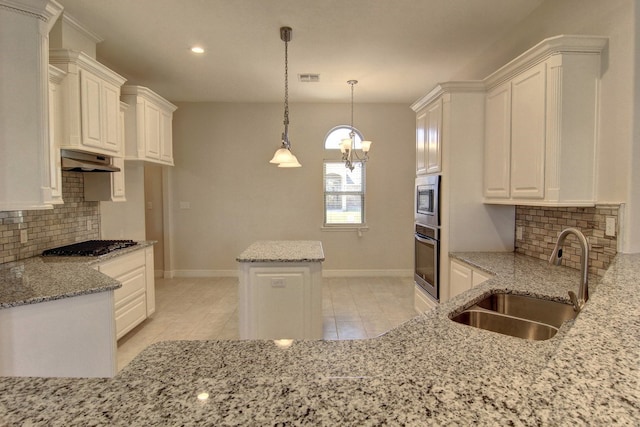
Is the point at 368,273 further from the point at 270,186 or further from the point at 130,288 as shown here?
the point at 130,288

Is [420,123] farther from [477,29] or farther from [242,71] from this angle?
[242,71]

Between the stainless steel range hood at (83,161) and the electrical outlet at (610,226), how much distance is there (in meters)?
3.75

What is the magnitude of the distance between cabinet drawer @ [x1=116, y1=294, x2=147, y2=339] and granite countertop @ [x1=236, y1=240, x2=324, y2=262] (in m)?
1.25

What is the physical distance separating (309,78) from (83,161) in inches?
108

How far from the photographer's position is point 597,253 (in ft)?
7.14

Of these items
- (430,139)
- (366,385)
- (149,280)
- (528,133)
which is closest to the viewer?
(366,385)

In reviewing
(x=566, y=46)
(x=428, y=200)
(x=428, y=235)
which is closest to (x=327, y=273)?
(x=428, y=235)

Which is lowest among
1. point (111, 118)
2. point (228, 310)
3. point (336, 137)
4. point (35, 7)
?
point (228, 310)

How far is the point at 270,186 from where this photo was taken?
18.7ft

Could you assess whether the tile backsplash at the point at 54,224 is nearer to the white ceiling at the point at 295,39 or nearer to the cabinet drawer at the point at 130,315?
the cabinet drawer at the point at 130,315

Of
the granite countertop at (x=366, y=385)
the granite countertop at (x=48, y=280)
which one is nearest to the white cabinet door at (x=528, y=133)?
the granite countertop at (x=366, y=385)

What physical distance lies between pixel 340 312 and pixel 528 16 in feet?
11.2

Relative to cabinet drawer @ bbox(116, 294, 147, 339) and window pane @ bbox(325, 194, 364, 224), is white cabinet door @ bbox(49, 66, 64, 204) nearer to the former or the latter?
cabinet drawer @ bbox(116, 294, 147, 339)

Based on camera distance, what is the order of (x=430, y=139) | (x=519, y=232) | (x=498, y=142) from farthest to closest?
(x=430, y=139)
(x=519, y=232)
(x=498, y=142)
